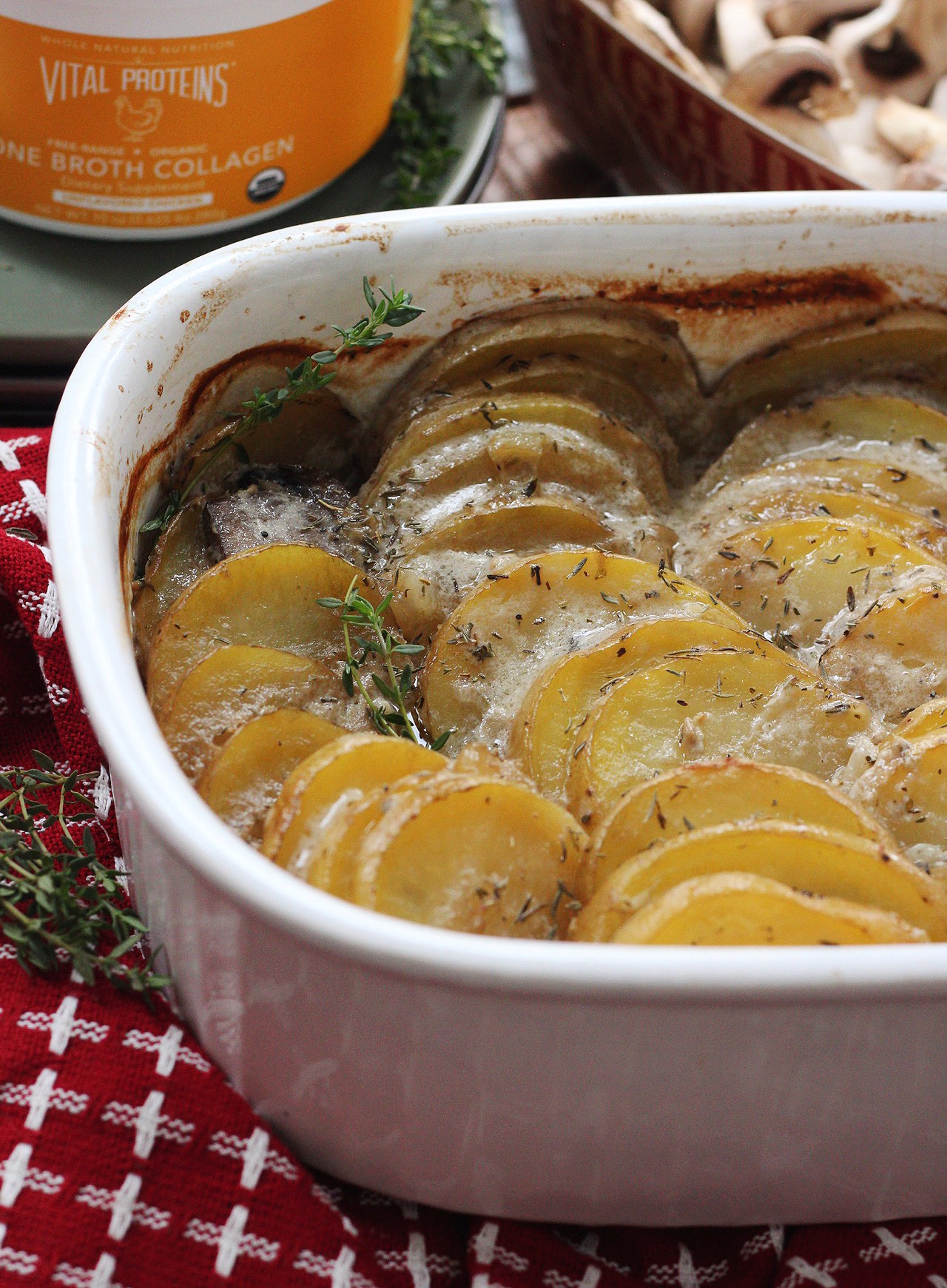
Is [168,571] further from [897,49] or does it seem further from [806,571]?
[897,49]

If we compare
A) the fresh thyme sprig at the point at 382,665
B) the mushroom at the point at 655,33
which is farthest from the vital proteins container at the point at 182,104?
the fresh thyme sprig at the point at 382,665

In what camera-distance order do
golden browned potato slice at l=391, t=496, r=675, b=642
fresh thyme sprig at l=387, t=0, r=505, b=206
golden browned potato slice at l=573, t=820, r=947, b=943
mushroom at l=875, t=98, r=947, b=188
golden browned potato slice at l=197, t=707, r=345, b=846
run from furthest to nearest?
mushroom at l=875, t=98, r=947, b=188 < fresh thyme sprig at l=387, t=0, r=505, b=206 < golden browned potato slice at l=391, t=496, r=675, b=642 < golden browned potato slice at l=197, t=707, r=345, b=846 < golden browned potato slice at l=573, t=820, r=947, b=943

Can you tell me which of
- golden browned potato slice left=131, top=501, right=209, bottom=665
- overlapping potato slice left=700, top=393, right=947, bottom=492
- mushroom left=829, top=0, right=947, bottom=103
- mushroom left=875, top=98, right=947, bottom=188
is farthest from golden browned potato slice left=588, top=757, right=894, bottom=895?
mushroom left=829, top=0, right=947, bottom=103

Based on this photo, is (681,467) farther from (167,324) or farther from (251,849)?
(251,849)

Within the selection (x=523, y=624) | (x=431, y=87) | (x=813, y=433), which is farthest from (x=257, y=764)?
(x=431, y=87)

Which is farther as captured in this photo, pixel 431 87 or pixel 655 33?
pixel 655 33

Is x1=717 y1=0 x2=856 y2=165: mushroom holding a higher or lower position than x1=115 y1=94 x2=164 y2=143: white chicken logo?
lower

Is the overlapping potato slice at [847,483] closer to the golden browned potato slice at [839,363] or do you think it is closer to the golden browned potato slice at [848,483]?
the golden browned potato slice at [848,483]

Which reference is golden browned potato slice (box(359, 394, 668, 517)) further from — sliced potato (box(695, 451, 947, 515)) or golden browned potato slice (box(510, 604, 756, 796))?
golden browned potato slice (box(510, 604, 756, 796))
